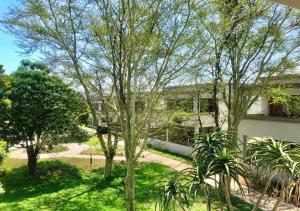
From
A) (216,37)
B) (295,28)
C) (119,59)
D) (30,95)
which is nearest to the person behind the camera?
(119,59)

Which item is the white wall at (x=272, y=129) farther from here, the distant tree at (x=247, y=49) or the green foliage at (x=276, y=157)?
the green foliage at (x=276, y=157)

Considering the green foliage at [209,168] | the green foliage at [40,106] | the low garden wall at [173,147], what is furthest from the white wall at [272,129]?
the green foliage at [209,168]

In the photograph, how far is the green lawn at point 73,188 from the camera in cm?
1301

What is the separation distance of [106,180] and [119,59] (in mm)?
9329

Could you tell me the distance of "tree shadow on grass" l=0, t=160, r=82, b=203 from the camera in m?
14.7

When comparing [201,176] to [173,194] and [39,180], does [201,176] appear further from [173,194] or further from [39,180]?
[39,180]

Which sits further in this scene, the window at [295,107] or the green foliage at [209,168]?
the window at [295,107]

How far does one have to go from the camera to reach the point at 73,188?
1537 cm

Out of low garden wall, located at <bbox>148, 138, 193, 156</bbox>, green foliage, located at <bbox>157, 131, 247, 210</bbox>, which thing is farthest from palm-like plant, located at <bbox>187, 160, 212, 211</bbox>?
low garden wall, located at <bbox>148, 138, 193, 156</bbox>

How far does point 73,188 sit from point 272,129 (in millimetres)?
9443

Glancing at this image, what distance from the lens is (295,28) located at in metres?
12.9

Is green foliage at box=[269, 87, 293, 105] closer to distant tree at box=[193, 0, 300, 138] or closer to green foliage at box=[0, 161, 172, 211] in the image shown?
distant tree at box=[193, 0, 300, 138]

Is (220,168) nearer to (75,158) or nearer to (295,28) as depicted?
(295,28)

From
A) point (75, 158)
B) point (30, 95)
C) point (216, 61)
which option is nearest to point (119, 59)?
point (216, 61)
